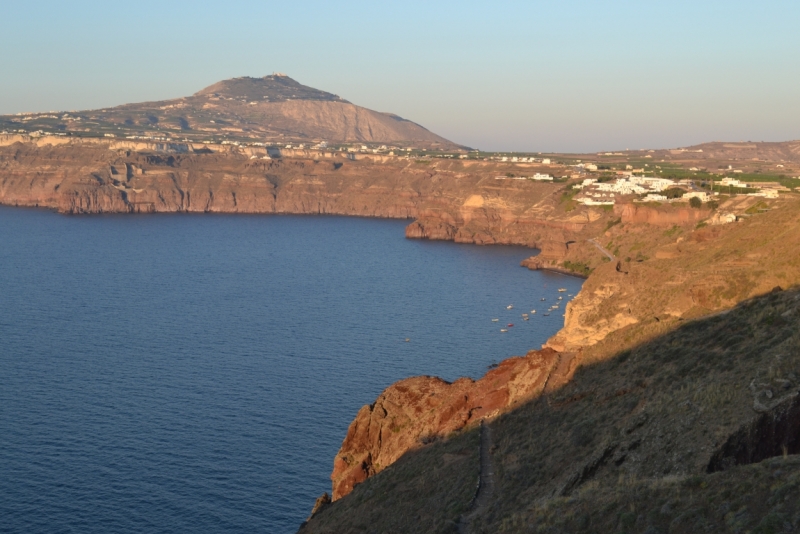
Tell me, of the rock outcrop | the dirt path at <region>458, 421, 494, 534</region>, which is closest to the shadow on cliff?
the dirt path at <region>458, 421, 494, 534</region>

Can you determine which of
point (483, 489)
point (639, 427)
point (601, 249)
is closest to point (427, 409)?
point (483, 489)

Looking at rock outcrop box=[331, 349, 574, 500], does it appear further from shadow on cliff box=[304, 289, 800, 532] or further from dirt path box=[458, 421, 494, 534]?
dirt path box=[458, 421, 494, 534]

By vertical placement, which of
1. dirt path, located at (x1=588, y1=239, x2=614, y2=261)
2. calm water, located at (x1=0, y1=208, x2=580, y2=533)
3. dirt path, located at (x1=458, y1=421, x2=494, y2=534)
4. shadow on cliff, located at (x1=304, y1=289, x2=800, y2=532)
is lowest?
calm water, located at (x1=0, y1=208, x2=580, y2=533)

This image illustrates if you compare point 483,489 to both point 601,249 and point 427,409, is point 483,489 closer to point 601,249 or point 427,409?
point 427,409

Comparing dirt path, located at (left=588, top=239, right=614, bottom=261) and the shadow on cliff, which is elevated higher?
the shadow on cliff

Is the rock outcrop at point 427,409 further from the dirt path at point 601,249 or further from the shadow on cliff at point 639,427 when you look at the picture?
the dirt path at point 601,249

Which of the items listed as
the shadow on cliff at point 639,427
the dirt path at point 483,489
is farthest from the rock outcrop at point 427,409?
the dirt path at point 483,489

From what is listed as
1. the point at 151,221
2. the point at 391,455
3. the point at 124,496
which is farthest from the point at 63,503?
the point at 151,221
